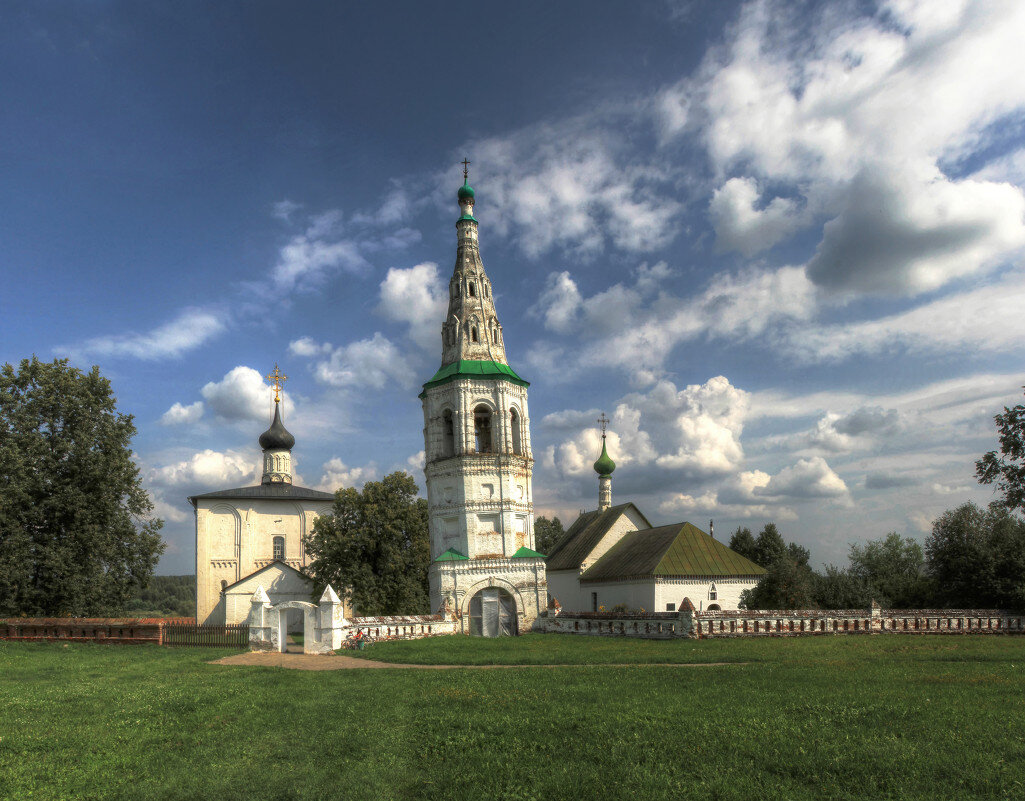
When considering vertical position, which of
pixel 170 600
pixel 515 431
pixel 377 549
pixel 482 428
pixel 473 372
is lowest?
pixel 170 600

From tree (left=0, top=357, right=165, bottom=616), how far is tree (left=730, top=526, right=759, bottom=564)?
38149 mm

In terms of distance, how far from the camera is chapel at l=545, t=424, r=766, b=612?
32.1m

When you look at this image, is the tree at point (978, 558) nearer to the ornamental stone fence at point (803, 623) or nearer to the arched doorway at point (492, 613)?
the ornamental stone fence at point (803, 623)

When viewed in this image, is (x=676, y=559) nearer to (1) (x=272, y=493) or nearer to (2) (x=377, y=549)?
(2) (x=377, y=549)

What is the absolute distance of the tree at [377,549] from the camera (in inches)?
1398

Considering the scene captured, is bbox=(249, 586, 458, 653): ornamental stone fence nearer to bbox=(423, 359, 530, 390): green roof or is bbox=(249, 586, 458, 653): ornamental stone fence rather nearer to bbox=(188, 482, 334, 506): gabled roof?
bbox=(423, 359, 530, 390): green roof

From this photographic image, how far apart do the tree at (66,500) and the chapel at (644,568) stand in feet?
65.8

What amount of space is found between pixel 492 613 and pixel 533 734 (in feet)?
76.6

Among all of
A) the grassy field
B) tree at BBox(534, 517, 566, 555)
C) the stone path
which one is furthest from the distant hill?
the grassy field

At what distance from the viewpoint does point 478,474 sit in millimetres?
32438

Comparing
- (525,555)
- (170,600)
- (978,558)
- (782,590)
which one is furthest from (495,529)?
(170,600)

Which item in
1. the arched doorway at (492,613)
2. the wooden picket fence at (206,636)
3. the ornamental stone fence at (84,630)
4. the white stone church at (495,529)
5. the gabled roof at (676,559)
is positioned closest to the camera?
the wooden picket fence at (206,636)

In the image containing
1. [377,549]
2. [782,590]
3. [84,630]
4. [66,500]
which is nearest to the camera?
[84,630]

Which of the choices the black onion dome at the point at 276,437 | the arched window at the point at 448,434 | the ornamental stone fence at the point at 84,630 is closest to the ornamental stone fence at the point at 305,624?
the ornamental stone fence at the point at 84,630
